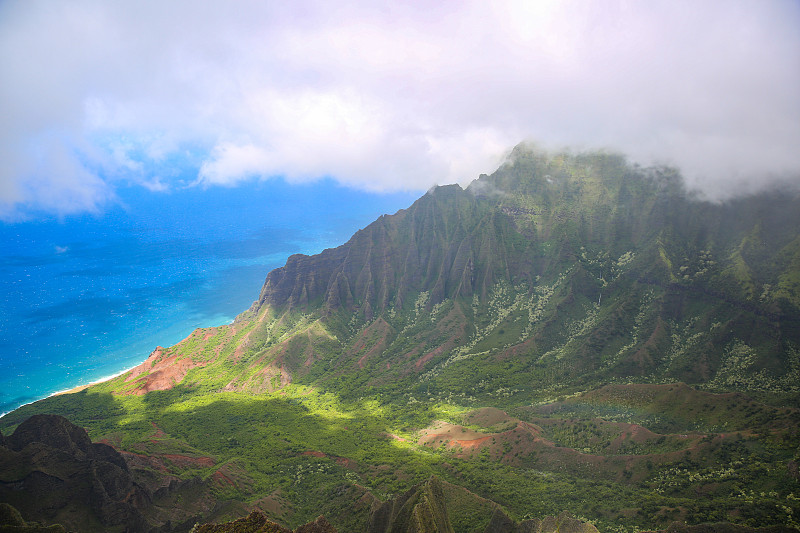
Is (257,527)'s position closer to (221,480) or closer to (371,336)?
(221,480)

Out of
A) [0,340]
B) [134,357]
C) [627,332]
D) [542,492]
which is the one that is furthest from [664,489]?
[0,340]

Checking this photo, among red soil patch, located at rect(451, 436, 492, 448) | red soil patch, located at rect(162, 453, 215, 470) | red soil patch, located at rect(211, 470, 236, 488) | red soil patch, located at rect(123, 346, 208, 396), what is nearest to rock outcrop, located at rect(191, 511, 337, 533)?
red soil patch, located at rect(211, 470, 236, 488)

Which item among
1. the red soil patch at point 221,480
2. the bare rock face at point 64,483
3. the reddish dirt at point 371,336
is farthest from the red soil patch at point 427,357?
the bare rock face at point 64,483

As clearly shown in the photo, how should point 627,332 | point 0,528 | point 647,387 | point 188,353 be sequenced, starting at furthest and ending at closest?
point 188,353
point 627,332
point 647,387
point 0,528

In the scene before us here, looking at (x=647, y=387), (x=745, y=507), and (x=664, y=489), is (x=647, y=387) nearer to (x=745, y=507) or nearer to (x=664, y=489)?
(x=664, y=489)

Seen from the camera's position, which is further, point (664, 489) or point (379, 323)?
point (379, 323)

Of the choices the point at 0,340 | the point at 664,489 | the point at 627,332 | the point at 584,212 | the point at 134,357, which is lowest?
the point at 664,489

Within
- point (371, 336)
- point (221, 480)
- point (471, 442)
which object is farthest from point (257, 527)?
point (371, 336)
